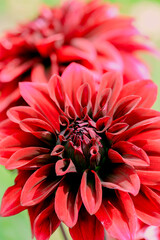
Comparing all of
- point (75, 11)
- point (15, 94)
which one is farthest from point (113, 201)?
point (75, 11)

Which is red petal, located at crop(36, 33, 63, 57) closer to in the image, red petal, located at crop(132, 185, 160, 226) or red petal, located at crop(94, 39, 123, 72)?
red petal, located at crop(94, 39, 123, 72)

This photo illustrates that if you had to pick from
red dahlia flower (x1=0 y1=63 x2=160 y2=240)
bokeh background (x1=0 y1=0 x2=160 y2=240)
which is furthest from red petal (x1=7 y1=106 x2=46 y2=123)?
bokeh background (x1=0 y1=0 x2=160 y2=240)

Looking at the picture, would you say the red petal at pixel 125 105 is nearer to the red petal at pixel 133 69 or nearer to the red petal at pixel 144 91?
the red petal at pixel 144 91

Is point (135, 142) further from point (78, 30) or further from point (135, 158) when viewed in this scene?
point (78, 30)

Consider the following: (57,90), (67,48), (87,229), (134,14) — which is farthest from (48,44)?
(134,14)

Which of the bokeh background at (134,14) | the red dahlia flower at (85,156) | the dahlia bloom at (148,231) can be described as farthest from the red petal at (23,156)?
the bokeh background at (134,14)

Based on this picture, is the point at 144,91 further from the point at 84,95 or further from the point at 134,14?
the point at 134,14

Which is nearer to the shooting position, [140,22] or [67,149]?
[67,149]
